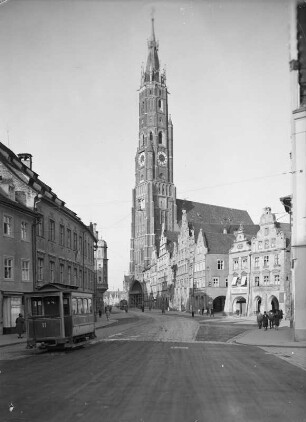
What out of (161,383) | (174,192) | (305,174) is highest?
(174,192)

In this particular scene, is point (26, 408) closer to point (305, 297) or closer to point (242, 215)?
point (305, 297)

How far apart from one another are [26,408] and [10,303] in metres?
23.3

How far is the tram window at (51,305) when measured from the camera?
2208 cm

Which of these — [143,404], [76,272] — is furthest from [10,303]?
[143,404]

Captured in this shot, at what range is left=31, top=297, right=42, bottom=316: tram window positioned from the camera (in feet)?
72.7

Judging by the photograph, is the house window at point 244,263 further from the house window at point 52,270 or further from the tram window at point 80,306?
the tram window at point 80,306

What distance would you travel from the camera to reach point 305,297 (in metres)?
25.3

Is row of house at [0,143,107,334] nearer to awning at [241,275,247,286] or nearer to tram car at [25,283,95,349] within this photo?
tram car at [25,283,95,349]

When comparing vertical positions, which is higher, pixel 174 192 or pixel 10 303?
pixel 174 192

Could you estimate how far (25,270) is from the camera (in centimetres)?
3447

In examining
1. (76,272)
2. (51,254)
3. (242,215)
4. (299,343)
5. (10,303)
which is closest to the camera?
(299,343)

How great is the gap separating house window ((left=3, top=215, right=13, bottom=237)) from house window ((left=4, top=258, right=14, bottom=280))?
5.35ft

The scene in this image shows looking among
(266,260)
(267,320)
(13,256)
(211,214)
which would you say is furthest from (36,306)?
(211,214)

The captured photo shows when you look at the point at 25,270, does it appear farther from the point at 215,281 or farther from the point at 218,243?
the point at 218,243
